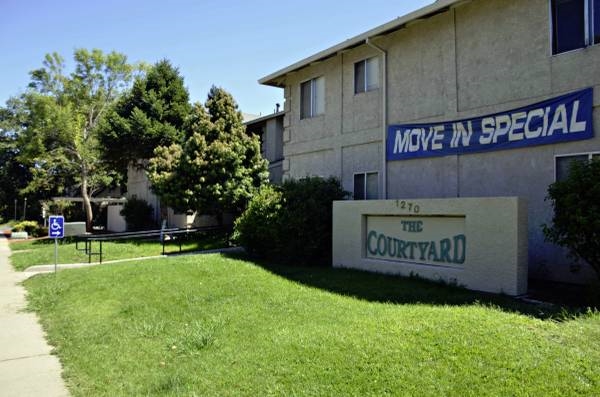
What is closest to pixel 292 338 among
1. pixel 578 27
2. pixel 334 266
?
pixel 334 266

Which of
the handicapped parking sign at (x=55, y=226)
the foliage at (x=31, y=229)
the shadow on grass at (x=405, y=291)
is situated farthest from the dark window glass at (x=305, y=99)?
the foliage at (x=31, y=229)

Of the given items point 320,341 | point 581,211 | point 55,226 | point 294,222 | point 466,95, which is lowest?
point 320,341

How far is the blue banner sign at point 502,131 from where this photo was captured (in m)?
8.89

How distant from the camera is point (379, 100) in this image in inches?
529

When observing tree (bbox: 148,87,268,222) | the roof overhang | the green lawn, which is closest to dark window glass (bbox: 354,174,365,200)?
the roof overhang

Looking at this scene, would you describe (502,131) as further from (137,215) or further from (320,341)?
(137,215)

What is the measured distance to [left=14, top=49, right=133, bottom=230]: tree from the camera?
3158 centimetres

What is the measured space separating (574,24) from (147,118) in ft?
80.3

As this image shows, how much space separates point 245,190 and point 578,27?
1398 cm

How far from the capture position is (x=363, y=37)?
13055 millimetres

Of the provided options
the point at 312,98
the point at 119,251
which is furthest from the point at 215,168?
the point at 312,98

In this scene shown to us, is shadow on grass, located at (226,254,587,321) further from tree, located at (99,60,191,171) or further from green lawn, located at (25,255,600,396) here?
tree, located at (99,60,191,171)

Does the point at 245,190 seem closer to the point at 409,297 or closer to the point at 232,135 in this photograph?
the point at 232,135

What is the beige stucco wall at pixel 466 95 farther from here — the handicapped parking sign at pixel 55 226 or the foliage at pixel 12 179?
the foliage at pixel 12 179
